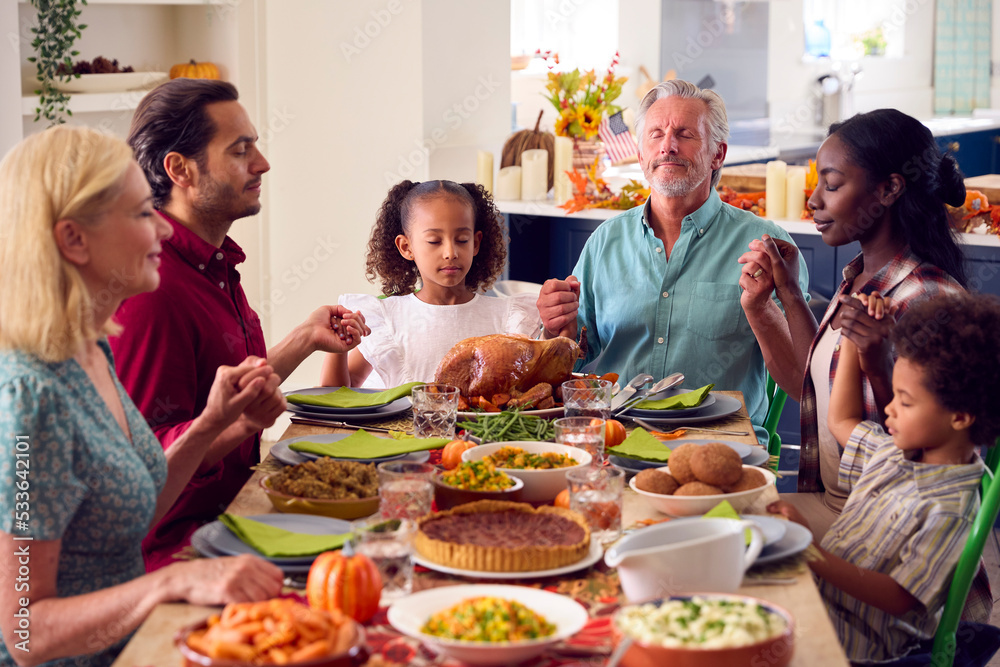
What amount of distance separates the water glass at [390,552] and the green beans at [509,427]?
591 millimetres

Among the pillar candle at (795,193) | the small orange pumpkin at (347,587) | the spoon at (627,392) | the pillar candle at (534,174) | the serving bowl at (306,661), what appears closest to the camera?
the serving bowl at (306,661)

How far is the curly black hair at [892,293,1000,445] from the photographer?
1.56m

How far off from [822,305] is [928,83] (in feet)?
22.4

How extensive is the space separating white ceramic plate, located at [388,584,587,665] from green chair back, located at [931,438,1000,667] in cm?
74

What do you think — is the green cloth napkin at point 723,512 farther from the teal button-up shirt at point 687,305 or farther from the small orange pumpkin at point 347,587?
the teal button-up shirt at point 687,305

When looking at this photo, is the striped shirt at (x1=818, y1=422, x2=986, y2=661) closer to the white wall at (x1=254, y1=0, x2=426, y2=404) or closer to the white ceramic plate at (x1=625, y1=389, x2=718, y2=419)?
A: the white ceramic plate at (x1=625, y1=389, x2=718, y2=419)

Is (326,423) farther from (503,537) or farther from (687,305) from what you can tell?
(687,305)

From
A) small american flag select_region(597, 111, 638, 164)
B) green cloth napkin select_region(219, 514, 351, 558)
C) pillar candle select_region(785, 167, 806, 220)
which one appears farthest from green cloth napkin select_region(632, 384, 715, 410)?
small american flag select_region(597, 111, 638, 164)

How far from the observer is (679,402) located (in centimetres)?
209

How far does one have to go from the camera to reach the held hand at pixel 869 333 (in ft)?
6.13

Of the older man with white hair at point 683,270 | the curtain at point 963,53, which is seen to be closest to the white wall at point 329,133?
the older man with white hair at point 683,270

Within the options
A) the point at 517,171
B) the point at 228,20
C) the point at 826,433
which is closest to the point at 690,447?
the point at 826,433

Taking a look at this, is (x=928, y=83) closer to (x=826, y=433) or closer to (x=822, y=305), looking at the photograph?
(x=822, y=305)

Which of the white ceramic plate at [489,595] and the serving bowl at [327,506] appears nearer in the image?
the white ceramic plate at [489,595]
